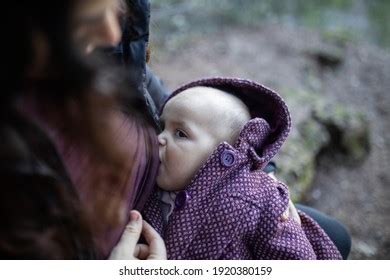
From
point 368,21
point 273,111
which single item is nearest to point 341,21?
point 368,21

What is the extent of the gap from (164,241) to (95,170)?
340mm

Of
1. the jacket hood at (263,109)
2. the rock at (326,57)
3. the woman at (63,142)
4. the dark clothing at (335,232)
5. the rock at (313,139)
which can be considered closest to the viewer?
the woman at (63,142)

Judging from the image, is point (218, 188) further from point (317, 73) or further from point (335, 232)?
point (317, 73)

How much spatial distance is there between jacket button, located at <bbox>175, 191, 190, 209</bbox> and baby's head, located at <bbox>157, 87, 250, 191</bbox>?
0.09 feet

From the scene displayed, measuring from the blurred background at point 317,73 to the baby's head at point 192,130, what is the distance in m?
1.20

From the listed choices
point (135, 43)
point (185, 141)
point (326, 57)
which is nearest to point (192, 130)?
point (185, 141)

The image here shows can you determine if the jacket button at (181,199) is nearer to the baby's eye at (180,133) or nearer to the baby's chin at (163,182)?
the baby's chin at (163,182)

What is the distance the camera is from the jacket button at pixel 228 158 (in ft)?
3.62

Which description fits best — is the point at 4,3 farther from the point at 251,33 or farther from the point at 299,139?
the point at 251,33

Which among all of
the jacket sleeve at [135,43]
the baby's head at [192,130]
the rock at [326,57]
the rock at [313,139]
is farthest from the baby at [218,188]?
the rock at [326,57]

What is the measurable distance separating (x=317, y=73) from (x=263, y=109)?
12.0 ft

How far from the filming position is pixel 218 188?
43.8 inches

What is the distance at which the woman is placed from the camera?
63 cm

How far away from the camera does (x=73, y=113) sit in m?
0.70
